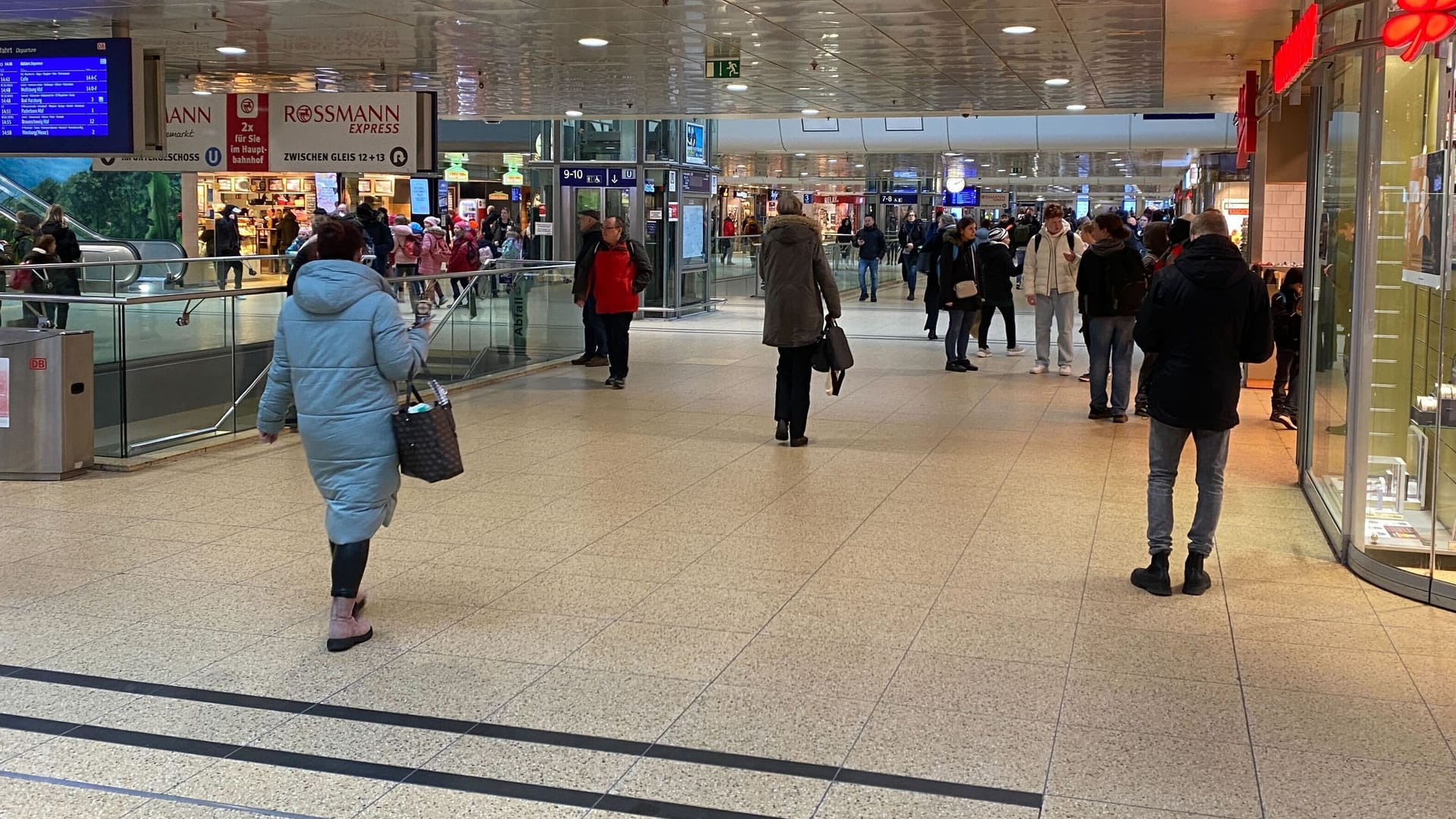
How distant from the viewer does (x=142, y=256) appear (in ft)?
72.5

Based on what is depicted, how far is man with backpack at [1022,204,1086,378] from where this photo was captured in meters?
13.1

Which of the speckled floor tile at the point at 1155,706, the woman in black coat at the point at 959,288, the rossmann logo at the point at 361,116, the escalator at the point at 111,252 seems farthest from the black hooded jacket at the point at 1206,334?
Result: the escalator at the point at 111,252

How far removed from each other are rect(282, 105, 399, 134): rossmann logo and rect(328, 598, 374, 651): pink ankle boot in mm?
6912

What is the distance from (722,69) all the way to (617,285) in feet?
6.79

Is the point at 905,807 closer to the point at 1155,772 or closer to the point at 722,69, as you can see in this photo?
the point at 1155,772

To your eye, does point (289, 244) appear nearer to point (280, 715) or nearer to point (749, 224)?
point (749, 224)

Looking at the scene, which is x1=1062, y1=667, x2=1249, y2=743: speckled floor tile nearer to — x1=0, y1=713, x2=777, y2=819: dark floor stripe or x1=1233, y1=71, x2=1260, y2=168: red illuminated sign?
x1=0, y1=713, x2=777, y2=819: dark floor stripe

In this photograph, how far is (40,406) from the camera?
7.83 m

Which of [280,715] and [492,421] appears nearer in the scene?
[280,715]

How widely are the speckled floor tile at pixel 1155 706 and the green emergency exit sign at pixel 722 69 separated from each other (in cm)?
829

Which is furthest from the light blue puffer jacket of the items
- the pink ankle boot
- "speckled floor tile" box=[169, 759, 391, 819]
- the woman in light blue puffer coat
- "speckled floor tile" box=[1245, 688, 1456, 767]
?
"speckled floor tile" box=[1245, 688, 1456, 767]

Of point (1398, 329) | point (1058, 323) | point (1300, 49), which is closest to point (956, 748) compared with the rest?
point (1398, 329)

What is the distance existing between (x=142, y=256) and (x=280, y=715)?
19872 mm

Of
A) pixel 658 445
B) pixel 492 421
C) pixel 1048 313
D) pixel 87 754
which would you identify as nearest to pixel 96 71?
pixel 492 421
